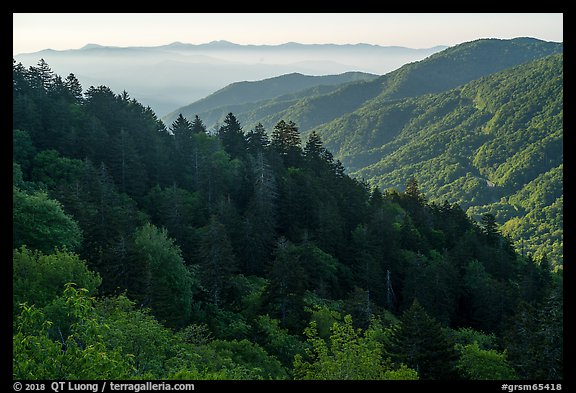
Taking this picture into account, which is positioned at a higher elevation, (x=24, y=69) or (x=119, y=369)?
(x=24, y=69)

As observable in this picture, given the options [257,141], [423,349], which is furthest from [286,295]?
[257,141]

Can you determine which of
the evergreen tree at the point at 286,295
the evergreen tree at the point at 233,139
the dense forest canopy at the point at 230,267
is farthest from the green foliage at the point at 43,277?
the evergreen tree at the point at 233,139

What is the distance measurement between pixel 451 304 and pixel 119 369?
5597 centimetres

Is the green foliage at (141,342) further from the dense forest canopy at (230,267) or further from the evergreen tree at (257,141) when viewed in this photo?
the evergreen tree at (257,141)

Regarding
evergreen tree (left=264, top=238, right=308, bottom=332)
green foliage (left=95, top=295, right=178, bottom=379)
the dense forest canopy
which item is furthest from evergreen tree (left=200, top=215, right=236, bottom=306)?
green foliage (left=95, top=295, right=178, bottom=379)

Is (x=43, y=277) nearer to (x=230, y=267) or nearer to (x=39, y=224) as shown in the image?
(x=39, y=224)

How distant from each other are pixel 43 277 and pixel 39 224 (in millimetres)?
7488

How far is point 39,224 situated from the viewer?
99.3 feet

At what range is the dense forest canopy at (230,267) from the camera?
20266 millimetres

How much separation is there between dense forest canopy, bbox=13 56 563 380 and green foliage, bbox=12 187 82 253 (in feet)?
0.40
